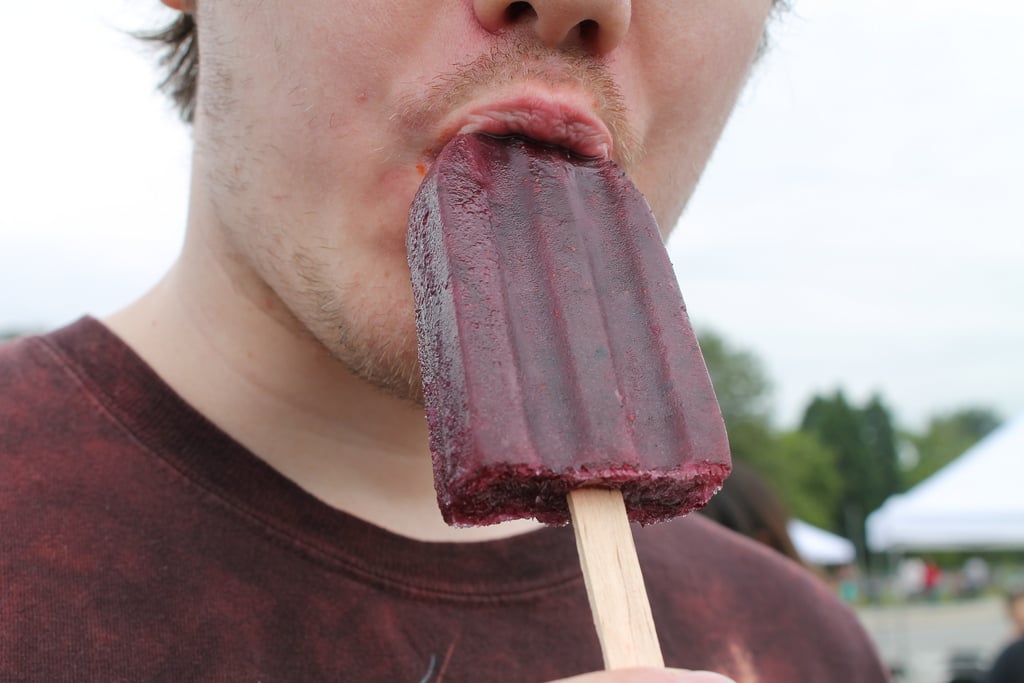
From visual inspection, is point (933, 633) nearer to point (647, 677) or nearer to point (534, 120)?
point (534, 120)

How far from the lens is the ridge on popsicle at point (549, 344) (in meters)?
1.28

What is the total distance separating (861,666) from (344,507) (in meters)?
1.54

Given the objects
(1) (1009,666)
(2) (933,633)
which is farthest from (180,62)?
(2) (933,633)

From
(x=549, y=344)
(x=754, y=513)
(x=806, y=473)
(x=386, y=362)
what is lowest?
(x=549, y=344)

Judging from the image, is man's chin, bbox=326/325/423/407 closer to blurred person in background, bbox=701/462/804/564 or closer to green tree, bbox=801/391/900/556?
blurred person in background, bbox=701/462/804/564

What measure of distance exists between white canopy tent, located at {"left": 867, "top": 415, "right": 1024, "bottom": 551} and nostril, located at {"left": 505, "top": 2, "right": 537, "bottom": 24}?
10.5m

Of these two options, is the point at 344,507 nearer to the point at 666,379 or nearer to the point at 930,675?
the point at 666,379

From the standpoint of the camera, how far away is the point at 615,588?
1.11 m

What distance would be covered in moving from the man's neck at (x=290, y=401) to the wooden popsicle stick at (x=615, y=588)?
2.24 ft

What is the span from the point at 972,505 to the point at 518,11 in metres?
11.0

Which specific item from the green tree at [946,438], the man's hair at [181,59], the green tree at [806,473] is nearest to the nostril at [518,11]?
the man's hair at [181,59]

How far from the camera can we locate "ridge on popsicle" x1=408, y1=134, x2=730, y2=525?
50.4 inches

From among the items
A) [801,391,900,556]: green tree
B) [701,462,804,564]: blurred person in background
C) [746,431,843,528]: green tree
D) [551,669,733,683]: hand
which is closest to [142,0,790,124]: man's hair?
[551,669,733,683]: hand

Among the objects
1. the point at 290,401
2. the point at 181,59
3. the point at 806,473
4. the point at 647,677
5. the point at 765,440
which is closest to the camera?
the point at 647,677
